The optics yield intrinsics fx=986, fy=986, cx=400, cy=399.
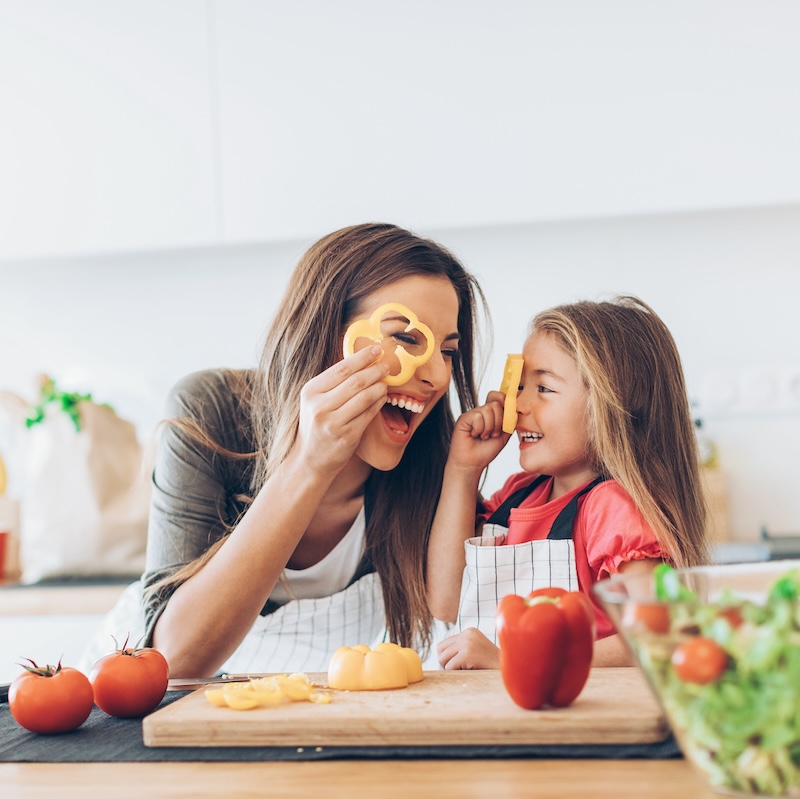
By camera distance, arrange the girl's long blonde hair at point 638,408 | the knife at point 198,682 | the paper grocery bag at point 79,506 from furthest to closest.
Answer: the paper grocery bag at point 79,506
the girl's long blonde hair at point 638,408
the knife at point 198,682

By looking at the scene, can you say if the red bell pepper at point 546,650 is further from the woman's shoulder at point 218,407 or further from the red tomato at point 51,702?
the woman's shoulder at point 218,407

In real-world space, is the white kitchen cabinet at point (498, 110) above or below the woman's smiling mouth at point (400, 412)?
above

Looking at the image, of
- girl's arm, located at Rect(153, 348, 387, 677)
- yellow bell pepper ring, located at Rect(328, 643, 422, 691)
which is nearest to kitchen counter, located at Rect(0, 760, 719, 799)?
yellow bell pepper ring, located at Rect(328, 643, 422, 691)

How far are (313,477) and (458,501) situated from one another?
0.99ft

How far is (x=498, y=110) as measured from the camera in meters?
2.16

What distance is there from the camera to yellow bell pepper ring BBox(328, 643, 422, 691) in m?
0.92

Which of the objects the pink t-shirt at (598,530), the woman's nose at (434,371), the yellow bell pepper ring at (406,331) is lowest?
the pink t-shirt at (598,530)

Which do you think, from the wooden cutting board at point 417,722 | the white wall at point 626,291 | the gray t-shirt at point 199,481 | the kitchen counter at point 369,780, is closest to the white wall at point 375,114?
the white wall at point 626,291

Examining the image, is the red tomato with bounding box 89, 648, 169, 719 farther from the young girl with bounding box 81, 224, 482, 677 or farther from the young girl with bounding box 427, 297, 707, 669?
the young girl with bounding box 427, 297, 707, 669

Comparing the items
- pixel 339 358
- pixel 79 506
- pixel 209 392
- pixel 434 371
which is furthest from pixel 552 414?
pixel 79 506

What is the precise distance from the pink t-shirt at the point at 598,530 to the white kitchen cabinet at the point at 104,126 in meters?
1.21

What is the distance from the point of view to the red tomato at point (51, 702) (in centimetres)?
85

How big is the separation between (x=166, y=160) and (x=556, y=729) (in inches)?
73.3

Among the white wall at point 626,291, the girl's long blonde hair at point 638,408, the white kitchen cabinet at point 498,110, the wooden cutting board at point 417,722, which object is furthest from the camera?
the white wall at point 626,291
